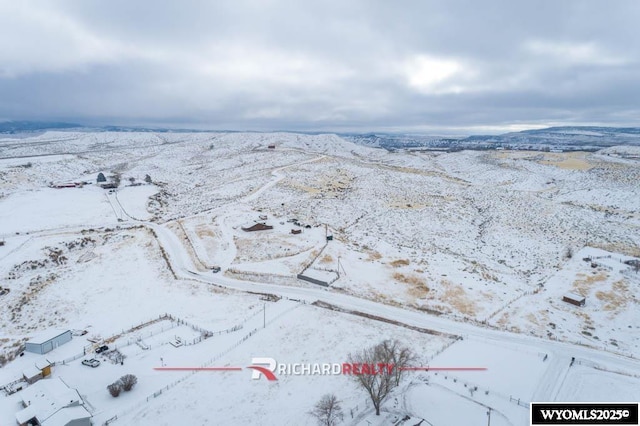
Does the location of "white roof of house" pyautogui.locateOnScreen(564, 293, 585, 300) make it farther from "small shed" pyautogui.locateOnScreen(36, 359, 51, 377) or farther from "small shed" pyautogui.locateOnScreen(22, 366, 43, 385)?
"small shed" pyautogui.locateOnScreen(22, 366, 43, 385)

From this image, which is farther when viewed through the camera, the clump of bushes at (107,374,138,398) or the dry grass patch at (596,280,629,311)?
the dry grass patch at (596,280,629,311)

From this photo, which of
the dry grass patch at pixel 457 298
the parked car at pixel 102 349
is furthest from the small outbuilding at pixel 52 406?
the dry grass patch at pixel 457 298

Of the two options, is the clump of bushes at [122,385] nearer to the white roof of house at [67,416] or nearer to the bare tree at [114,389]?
the bare tree at [114,389]

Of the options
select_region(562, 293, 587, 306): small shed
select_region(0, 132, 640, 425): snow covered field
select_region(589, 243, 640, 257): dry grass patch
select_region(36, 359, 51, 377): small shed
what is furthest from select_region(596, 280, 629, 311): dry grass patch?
select_region(36, 359, 51, 377): small shed

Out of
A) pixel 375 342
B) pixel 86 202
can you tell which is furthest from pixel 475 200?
pixel 86 202

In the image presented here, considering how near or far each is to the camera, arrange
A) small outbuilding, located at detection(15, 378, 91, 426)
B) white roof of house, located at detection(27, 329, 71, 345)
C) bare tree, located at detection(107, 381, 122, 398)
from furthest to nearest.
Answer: white roof of house, located at detection(27, 329, 71, 345), bare tree, located at detection(107, 381, 122, 398), small outbuilding, located at detection(15, 378, 91, 426)

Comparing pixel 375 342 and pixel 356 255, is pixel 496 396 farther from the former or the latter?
pixel 356 255

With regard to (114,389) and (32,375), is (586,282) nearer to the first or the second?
(114,389)
